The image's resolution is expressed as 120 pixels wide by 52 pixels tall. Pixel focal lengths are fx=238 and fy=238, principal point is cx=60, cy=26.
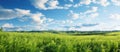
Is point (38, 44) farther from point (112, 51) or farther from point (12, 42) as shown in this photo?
point (112, 51)

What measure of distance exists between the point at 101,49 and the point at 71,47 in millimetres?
2321

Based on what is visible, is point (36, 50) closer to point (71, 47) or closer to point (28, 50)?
point (28, 50)

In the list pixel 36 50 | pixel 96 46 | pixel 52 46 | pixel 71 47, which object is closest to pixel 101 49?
pixel 96 46

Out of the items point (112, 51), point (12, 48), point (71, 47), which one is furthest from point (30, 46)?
point (112, 51)

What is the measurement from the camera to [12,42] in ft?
59.8

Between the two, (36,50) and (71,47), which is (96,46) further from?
(36,50)

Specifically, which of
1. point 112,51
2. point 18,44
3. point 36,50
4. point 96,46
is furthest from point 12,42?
point 112,51

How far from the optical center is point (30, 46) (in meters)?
16.8

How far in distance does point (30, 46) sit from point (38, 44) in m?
2.08

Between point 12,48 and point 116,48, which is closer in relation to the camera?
point 12,48

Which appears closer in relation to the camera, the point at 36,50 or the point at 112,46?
the point at 36,50

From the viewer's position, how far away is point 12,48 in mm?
17047

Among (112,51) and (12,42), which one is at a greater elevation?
(12,42)

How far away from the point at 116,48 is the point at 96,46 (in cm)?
174
